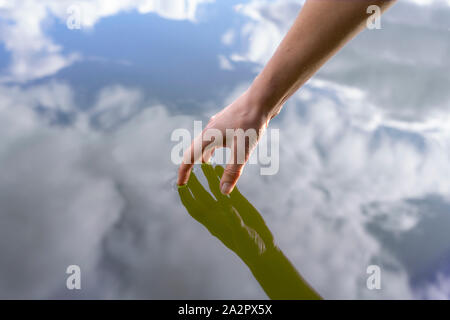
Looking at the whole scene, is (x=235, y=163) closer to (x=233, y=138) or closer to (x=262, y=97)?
(x=233, y=138)

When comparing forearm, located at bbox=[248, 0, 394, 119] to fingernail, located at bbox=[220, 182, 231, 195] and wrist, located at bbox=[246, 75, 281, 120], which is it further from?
fingernail, located at bbox=[220, 182, 231, 195]

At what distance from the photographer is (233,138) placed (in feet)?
2.91

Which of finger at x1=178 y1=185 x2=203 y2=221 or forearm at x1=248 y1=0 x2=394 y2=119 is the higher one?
forearm at x1=248 y1=0 x2=394 y2=119

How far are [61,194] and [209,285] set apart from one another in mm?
461

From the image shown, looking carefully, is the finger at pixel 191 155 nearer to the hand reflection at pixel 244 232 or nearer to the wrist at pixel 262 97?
the hand reflection at pixel 244 232

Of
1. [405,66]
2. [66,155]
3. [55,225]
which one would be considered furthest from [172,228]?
[405,66]

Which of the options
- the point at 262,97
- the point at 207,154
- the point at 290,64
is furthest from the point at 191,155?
the point at 290,64

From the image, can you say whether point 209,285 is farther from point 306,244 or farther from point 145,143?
point 145,143

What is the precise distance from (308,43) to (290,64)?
6 cm

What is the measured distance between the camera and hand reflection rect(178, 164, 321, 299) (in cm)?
71

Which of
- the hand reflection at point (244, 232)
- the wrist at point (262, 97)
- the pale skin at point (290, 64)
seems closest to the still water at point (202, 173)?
the hand reflection at point (244, 232)

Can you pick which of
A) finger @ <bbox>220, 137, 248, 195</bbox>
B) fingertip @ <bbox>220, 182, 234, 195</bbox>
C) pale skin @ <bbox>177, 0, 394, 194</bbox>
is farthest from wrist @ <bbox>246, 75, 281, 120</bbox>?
fingertip @ <bbox>220, 182, 234, 195</bbox>

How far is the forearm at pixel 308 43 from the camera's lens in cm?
65

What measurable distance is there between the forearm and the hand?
0.03 meters
